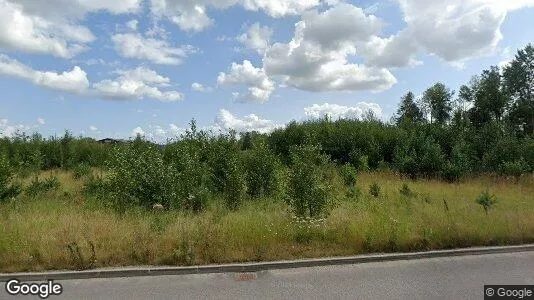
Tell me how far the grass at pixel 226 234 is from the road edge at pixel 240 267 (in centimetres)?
25

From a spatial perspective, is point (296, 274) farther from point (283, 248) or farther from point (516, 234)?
point (516, 234)

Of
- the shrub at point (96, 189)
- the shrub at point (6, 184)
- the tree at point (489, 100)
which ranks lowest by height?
the shrub at point (96, 189)

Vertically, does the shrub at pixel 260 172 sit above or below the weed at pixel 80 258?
above

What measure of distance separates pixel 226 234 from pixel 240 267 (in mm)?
1146

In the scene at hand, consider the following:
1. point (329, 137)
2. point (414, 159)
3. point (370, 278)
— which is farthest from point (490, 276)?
point (329, 137)

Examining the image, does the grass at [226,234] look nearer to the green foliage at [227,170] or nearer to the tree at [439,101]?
the green foliage at [227,170]

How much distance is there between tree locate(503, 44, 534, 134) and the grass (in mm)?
61500

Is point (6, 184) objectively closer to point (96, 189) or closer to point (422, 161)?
point (96, 189)

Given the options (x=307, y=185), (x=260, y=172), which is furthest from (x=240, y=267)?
(x=260, y=172)

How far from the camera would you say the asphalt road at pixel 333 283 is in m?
5.87

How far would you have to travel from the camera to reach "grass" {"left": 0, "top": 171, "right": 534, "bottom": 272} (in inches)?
283

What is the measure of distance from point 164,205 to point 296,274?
5.35 meters

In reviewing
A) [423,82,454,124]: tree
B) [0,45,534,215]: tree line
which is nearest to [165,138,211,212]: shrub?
[0,45,534,215]: tree line

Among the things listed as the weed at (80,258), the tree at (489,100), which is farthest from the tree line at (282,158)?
the tree at (489,100)
